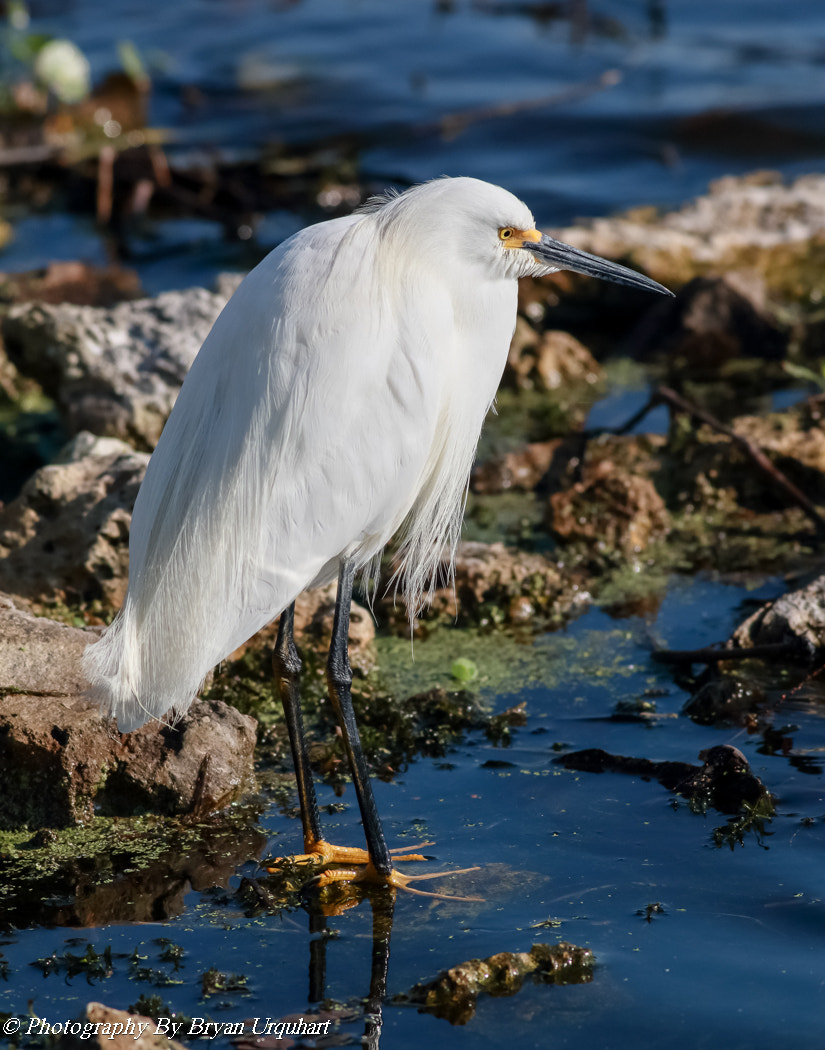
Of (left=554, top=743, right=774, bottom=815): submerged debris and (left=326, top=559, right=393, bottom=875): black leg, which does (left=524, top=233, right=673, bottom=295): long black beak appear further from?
(left=554, top=743, right=774, bottom=815): submerged debris

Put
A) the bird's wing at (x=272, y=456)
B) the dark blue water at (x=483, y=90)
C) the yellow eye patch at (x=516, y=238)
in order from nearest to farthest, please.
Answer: the bird's wing at (x=272, y=456), the yellow eye patch at (x=516, y=238), the dark blue water at (x=483, y=90)

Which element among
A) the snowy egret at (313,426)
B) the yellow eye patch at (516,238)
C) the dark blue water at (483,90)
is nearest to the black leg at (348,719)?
the snowy egret at (313,426)

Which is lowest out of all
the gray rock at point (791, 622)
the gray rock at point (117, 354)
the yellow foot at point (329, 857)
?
the yellow foot at point (329, 857)

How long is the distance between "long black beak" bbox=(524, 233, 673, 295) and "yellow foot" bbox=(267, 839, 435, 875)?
148 centimetres

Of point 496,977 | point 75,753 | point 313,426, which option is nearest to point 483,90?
point 313,426

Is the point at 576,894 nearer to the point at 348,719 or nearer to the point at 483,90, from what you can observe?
the point at 348,719

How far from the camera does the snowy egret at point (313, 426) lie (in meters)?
2.77

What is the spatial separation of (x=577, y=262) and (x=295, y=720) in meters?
1.33

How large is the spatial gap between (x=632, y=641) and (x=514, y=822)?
111cm

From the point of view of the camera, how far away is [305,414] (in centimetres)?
276

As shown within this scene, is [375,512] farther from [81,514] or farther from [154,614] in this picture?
[81,514]

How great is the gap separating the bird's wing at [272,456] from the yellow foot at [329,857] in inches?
17.6

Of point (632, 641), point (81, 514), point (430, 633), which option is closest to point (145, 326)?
point (81, 514)

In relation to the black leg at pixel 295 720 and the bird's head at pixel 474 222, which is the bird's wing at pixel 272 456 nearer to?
the bird's head at pixel 474 222
